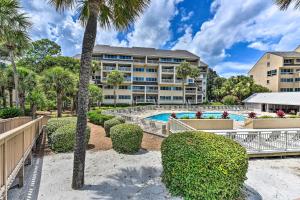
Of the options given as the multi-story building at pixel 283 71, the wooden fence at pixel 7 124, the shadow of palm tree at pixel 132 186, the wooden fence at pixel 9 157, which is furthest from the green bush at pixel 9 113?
the multi-story building at pixel 283 71

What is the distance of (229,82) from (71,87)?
37.2m

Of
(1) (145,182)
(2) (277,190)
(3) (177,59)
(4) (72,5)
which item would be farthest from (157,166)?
(3) (177,59)

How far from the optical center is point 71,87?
2216 cm

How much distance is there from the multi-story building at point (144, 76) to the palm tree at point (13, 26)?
2858 centimetres

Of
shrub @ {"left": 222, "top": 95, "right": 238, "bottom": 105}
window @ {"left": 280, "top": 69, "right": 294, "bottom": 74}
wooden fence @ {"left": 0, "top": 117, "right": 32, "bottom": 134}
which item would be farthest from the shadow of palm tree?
window @ {"left": 280, "top": 69, "right": 294, "bottom": 74}

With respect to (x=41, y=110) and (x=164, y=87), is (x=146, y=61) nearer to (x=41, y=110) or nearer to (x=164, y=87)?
(x=164, y=87)

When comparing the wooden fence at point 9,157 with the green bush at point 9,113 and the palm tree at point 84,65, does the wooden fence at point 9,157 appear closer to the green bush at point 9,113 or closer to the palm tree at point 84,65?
the palm tree at point 84,65

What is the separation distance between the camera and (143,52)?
162ft

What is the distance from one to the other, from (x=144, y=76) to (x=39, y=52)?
2480cm

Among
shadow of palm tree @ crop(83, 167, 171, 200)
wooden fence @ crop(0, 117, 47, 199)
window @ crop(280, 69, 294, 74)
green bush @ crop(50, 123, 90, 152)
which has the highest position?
window @ crop(280, 69, 294, 74)

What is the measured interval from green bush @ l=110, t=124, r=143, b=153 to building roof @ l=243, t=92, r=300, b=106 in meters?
32.4

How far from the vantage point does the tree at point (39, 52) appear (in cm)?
3945

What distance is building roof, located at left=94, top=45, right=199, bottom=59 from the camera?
47062mm

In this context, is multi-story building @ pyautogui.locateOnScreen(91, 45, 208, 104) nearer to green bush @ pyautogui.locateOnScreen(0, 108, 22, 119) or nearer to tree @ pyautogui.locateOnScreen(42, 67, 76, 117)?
tree @ pyautogui.locateOnScreen(42, 67, 76, 117)
